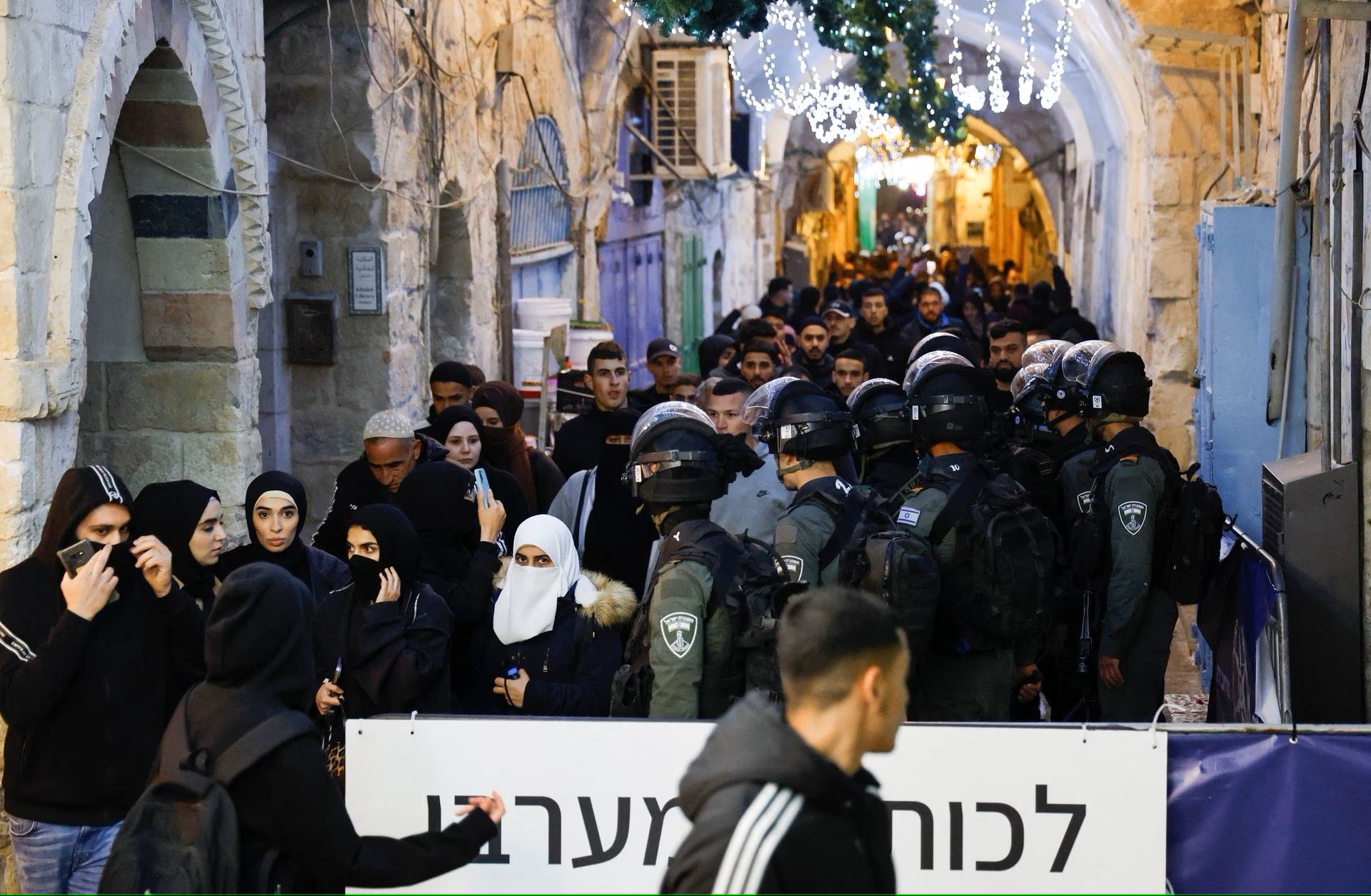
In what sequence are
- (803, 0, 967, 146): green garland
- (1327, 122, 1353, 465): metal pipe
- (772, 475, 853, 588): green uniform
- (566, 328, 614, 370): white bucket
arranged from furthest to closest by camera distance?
(566, 328, 614, 370): white bucket < (803, 0, 967, 146): green garland < (1327, 122, 1353, 465): metal pipe < (772, 475, 853, 588): green uniform

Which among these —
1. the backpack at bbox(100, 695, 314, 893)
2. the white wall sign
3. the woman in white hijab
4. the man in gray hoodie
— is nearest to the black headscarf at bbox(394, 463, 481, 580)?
the woman in white hijab

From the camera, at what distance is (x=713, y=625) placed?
4.39 meters

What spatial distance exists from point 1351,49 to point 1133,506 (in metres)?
1.79

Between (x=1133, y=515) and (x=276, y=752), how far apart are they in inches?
139

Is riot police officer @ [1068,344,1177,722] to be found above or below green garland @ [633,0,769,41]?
below

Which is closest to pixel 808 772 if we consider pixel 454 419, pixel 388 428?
pixel 388 428

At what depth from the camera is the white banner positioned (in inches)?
161

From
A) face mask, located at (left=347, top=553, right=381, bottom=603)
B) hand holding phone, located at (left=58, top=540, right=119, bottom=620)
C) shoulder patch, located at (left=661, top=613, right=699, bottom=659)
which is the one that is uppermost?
hand holding phone, located at (left=58, top=540, right=119, bottom=620)

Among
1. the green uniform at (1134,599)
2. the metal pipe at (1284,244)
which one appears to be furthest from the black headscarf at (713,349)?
the green uniform at (1134,599)

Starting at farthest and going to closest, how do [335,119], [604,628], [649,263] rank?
[649,263] < [335,119] < [604,628]

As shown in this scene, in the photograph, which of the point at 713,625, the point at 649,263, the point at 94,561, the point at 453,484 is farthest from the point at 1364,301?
the point at 649,263

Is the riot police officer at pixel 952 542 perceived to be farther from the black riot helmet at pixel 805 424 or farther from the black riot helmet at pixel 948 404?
the black riot helmet at pixel 805 424

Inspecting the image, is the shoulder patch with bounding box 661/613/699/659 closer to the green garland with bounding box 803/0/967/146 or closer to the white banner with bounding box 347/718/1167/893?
the white banner with bounding box 347/718/1167/893

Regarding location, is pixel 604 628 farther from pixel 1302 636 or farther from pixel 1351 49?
pixel 1351 49
